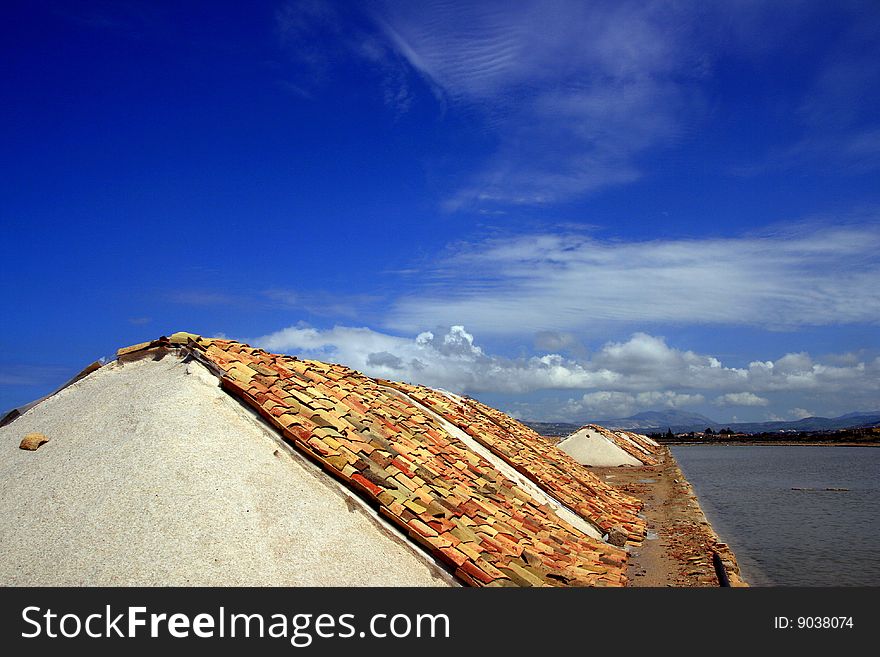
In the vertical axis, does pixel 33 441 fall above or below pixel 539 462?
above

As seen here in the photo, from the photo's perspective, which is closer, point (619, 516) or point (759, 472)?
point (619, 516)

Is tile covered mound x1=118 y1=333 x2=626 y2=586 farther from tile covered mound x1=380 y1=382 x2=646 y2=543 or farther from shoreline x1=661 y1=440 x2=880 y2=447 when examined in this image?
shoreline x1=661 y1=440 x2=880 y2=447

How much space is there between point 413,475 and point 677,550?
5.89 m

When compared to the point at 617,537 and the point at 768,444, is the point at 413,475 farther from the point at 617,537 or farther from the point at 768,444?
the point at 768,444

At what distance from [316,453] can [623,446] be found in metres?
32.6

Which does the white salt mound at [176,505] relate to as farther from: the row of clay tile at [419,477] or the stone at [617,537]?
the stone at [617,537]

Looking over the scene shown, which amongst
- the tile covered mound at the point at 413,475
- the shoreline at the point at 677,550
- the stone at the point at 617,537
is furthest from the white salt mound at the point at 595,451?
the tile covered mound at the point at 413,475

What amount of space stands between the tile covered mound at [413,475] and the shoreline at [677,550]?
498 mm

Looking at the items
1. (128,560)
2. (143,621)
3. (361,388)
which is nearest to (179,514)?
(128,560)

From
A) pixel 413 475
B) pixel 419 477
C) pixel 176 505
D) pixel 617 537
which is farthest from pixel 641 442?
pixel 176 505

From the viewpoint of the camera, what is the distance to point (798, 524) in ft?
53.9

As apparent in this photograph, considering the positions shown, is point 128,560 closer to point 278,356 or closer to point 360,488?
point 360,488

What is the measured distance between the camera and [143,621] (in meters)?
4.84

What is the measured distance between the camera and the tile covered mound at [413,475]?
7.36m
